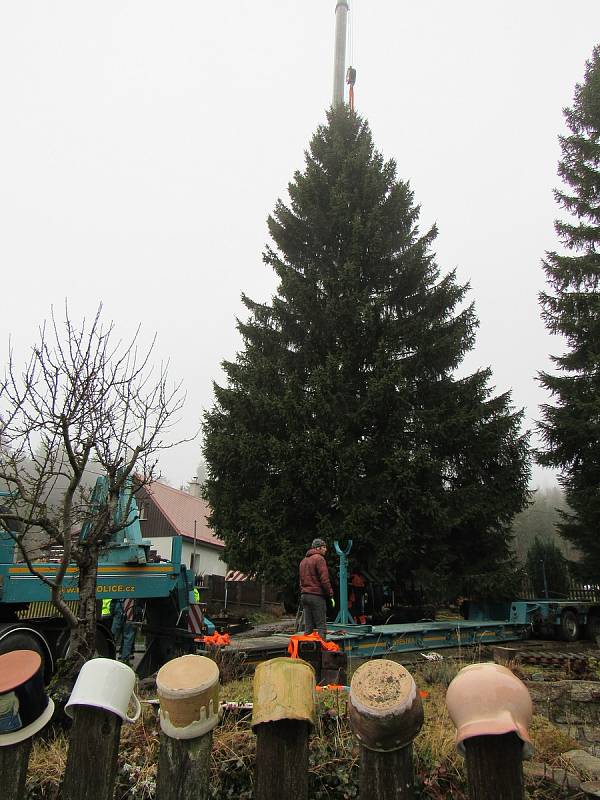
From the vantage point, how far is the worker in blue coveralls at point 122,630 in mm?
10523

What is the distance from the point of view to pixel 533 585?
1992 centimetres

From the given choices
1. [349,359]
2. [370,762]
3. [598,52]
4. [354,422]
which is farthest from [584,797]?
[598,52]

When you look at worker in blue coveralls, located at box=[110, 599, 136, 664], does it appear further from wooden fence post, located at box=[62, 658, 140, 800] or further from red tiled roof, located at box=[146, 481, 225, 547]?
red tiled roof, located at box=[146, 481, 225, 547]

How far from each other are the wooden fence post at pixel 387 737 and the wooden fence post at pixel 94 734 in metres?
0.90

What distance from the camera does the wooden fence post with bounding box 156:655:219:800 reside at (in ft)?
6.86

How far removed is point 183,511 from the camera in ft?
120

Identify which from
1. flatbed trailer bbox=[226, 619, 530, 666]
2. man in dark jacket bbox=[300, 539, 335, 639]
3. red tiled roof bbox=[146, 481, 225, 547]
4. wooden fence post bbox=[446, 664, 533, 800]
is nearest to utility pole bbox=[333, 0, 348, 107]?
flatbed trailer bbox=[226, 619, 530, 666]

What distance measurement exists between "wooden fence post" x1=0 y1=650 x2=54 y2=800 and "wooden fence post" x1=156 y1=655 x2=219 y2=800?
1.83 feet

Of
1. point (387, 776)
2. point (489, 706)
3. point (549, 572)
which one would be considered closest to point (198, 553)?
point (549, 572)

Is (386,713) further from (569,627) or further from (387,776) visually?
(569,627)

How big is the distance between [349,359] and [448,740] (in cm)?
1217

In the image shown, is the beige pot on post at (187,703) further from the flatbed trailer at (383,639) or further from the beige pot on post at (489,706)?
the flatbed trailer at (383,639)

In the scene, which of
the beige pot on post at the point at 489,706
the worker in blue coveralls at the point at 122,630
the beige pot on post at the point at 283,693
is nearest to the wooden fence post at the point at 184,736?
the beige pot on post at the point at 283,693

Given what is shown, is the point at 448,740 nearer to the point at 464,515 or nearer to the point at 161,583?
the point at 161,583
